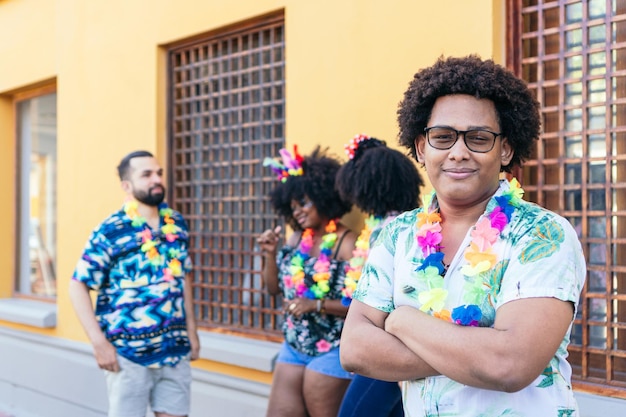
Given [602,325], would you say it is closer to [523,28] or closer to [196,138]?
[523,28]

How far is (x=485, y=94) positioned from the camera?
84.8 inches

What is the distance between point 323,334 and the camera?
4.01 meters

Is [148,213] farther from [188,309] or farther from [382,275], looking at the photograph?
[382,275]

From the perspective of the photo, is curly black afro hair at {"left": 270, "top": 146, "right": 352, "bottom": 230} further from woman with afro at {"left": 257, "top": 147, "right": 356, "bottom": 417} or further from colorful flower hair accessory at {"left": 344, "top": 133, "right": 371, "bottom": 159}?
colorful flower hair accessory at {"left": 344, "top": 133, "right": 371, "bottom": 159}

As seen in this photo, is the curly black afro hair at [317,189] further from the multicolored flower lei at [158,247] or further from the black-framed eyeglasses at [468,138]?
the black-framed eyeglasses at [468,138]

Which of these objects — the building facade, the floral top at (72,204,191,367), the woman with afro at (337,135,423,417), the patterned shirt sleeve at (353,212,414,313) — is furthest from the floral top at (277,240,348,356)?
the patterned shirt sleeve at (353,212,414,313)

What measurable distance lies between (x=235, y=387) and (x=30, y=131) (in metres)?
4.55

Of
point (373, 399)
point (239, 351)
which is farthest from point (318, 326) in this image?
point (239, 351)

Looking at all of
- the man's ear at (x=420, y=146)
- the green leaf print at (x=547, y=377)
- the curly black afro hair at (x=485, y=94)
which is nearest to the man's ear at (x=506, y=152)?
the curly black afro hair at (x=485, y=94)

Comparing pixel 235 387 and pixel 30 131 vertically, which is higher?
pixel 30 131

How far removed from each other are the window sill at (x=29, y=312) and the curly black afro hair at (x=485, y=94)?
19.4 ft

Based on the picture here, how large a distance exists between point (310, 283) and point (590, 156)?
1.54 m

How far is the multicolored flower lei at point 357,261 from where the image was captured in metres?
3.82

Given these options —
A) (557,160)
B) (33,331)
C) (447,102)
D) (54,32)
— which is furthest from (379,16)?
(33,331)
